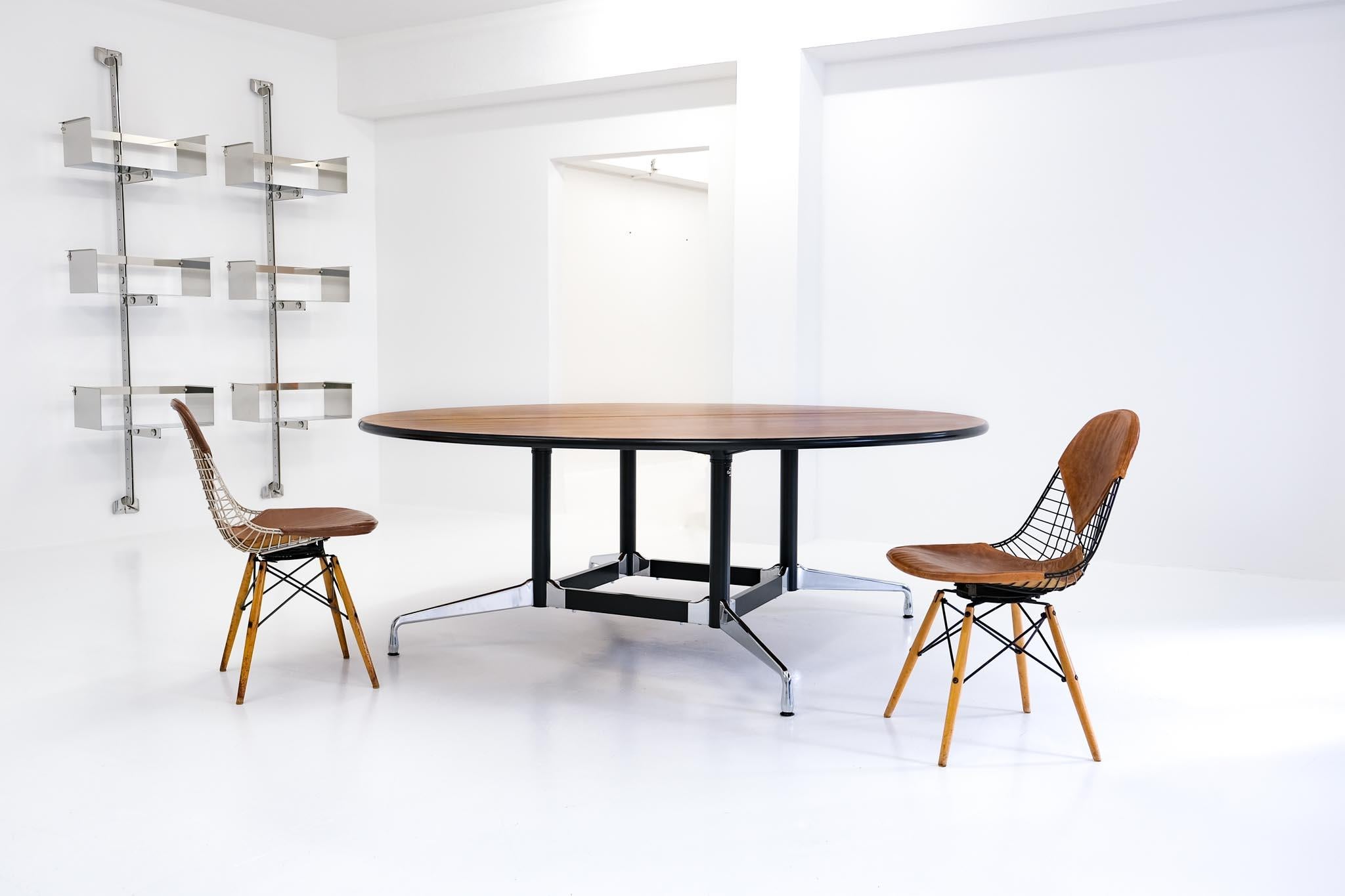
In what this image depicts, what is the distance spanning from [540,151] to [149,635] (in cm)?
358

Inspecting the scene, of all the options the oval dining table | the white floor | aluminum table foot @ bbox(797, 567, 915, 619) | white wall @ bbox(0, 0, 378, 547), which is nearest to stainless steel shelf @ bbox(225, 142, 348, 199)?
white wall @ bbox(0, 0, 378, 547)

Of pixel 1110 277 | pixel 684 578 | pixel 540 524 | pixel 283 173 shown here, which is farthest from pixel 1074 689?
pixel 283 173

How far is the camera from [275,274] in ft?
20.2

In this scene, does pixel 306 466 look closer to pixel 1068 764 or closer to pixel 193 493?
pixel 193 493

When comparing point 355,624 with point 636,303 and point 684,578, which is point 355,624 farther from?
point 636,303

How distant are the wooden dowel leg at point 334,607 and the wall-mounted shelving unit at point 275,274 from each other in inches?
112

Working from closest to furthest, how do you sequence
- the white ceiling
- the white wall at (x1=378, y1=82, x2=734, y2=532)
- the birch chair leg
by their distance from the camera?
the birch chair leg → the white ceiling → the white wall at (x1=378, y1=82, x2=734, y2=532)

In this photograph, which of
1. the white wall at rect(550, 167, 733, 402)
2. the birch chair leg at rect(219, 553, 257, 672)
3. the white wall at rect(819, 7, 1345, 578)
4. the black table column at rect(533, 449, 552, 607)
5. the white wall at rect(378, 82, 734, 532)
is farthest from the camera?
the white wall at rect(550, 167, 733, 402)

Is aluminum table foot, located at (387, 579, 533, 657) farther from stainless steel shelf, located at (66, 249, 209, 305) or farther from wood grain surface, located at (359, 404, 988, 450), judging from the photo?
stainless steel shelf, located at (66, 249, 209, 305)

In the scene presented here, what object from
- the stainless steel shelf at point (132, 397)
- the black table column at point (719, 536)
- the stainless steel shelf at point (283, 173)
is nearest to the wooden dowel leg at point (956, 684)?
the black table column at point (719, 536)

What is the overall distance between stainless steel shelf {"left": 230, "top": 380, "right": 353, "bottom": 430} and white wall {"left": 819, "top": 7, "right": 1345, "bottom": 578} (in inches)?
106

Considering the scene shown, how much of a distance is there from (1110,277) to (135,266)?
15.3ft

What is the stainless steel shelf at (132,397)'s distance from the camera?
17.2ft

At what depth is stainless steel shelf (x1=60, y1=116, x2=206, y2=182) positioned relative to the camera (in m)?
5.14
